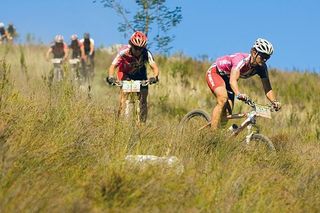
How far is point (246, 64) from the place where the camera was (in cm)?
1095

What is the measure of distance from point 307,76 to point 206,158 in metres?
20.2

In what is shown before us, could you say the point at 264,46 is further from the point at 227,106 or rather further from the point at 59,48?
the point at 59,48

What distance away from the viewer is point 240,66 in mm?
10922

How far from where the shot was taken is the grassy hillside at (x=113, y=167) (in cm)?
603

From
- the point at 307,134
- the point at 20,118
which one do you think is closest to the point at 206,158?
the point at 20,118

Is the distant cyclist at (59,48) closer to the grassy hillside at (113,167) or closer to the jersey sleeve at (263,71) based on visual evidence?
the grassy hillside at (113,167)

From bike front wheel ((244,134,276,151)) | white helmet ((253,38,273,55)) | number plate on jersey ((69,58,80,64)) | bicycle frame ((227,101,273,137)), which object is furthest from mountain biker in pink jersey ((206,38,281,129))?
number plate on jersey ((69,58,80,64))

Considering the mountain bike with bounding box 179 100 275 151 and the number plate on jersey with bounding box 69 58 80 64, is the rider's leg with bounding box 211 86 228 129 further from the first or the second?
the number plate on jersey with bounding box 69 58 80 64

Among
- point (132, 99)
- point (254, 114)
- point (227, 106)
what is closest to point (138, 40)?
point (132, 99)

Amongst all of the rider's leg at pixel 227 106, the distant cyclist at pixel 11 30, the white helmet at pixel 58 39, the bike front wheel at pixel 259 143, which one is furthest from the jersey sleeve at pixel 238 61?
the distant cyclist at pixel 11 30

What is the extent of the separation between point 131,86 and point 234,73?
1.60 m

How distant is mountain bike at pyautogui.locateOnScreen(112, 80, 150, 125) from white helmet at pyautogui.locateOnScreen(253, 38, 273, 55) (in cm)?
179

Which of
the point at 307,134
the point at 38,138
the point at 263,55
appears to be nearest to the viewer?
the point at 38,138

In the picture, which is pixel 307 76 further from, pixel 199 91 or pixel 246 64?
pixel 246 64
